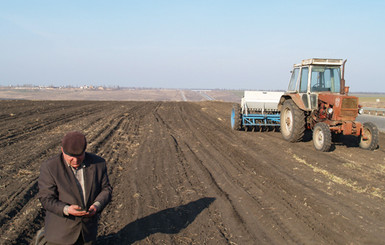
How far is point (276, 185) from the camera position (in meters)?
5.62

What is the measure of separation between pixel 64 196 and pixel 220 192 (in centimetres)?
315

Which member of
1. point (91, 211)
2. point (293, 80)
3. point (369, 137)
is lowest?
point (369, 137)

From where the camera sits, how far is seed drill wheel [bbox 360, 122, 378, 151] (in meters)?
8.45

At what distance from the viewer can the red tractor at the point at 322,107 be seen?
8.27 m

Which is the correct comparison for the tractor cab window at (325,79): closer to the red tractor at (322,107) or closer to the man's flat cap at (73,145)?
the red tractor at (322,107)

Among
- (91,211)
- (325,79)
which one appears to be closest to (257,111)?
(325,79)

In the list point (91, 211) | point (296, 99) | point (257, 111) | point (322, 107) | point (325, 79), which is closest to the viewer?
point (91, 211)

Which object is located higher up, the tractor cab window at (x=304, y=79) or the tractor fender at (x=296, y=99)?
the tractor cab window at (x=304, y=79)

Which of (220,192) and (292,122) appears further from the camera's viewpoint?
(292,122)

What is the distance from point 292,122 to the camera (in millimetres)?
9656

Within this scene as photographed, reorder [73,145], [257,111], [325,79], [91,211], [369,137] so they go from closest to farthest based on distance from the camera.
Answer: [73,145]
[91,211]
[369,137]
[325,79]
[257,111]

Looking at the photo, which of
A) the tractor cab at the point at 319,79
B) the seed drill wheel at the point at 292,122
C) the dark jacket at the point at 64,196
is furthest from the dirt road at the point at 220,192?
the tractor cab at the point at 319,79

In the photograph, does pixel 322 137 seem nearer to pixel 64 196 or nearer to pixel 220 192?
pixel 220 192

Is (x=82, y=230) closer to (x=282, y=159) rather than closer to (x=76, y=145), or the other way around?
(x=76, y=145)
